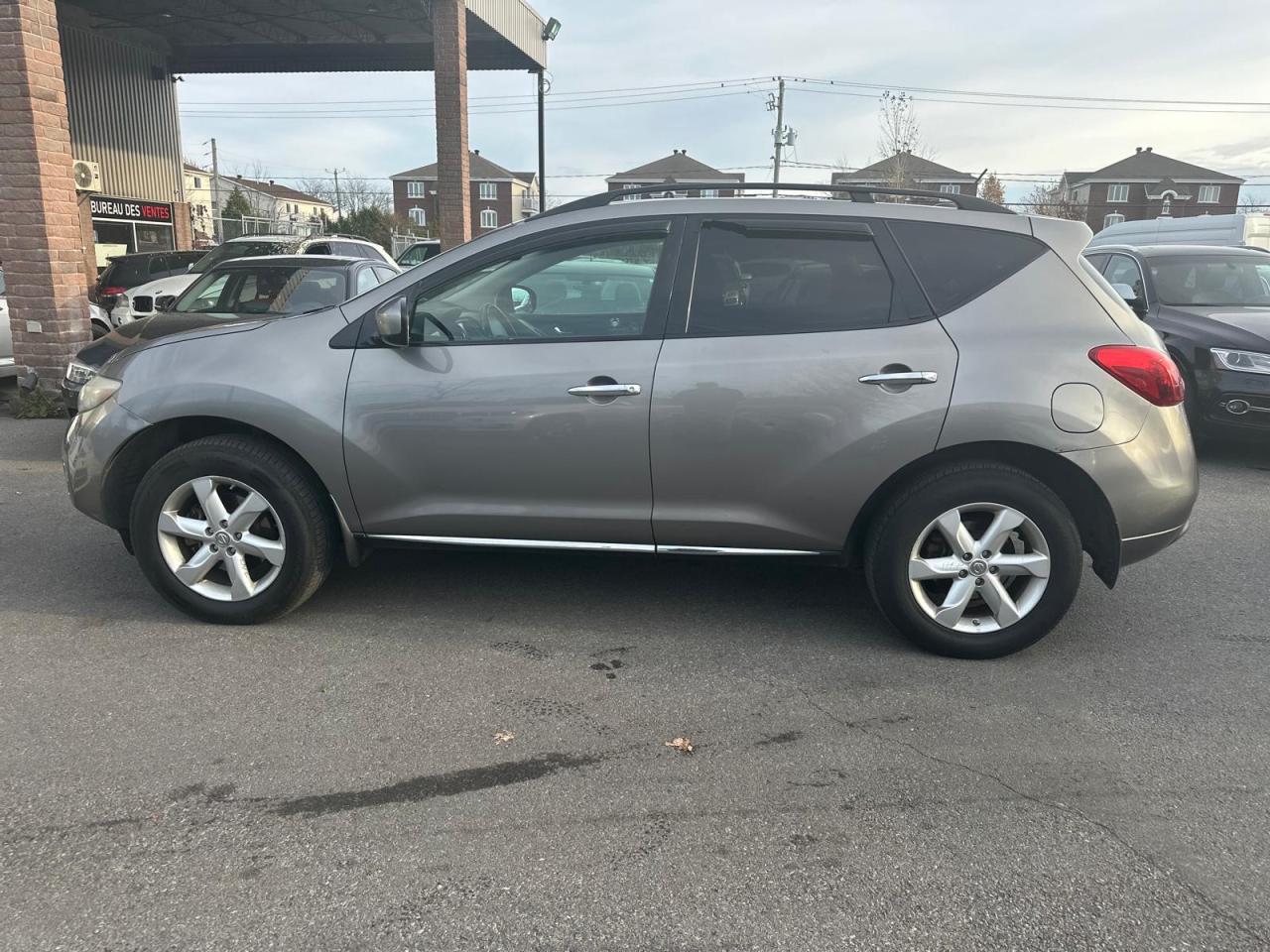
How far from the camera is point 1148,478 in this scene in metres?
3.58

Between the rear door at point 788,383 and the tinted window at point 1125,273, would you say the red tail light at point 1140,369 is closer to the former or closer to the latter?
the rear door at point 788,383

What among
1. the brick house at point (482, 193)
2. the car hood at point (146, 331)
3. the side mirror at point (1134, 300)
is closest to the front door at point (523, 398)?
the car hood at point (146, 331)

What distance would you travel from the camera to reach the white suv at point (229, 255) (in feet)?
40.2

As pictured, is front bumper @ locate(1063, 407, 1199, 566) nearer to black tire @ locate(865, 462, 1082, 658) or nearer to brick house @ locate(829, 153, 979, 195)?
black tire @ locate(865, 462, 1082, 658)

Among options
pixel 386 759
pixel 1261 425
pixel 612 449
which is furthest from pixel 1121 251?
pixel 386 759

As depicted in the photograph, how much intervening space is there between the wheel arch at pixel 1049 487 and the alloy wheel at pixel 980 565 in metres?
0.20

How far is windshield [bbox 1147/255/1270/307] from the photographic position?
26.6ft

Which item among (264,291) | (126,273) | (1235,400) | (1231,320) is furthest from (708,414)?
(126,273)

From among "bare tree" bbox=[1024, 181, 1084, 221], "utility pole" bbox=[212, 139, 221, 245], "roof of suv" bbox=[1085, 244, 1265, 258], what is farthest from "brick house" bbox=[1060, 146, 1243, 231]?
"roof of suv" bbox=[1085, 244, 1265, 258]

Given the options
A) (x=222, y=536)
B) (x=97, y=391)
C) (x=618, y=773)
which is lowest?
(x=618, y=773)

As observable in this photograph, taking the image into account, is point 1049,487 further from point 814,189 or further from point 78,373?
point 78,373

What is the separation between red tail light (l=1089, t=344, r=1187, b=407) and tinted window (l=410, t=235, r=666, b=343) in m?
1.77

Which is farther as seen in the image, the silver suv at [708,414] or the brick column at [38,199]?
the brick column at [38,199]

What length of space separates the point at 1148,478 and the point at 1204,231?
14.8 meters
